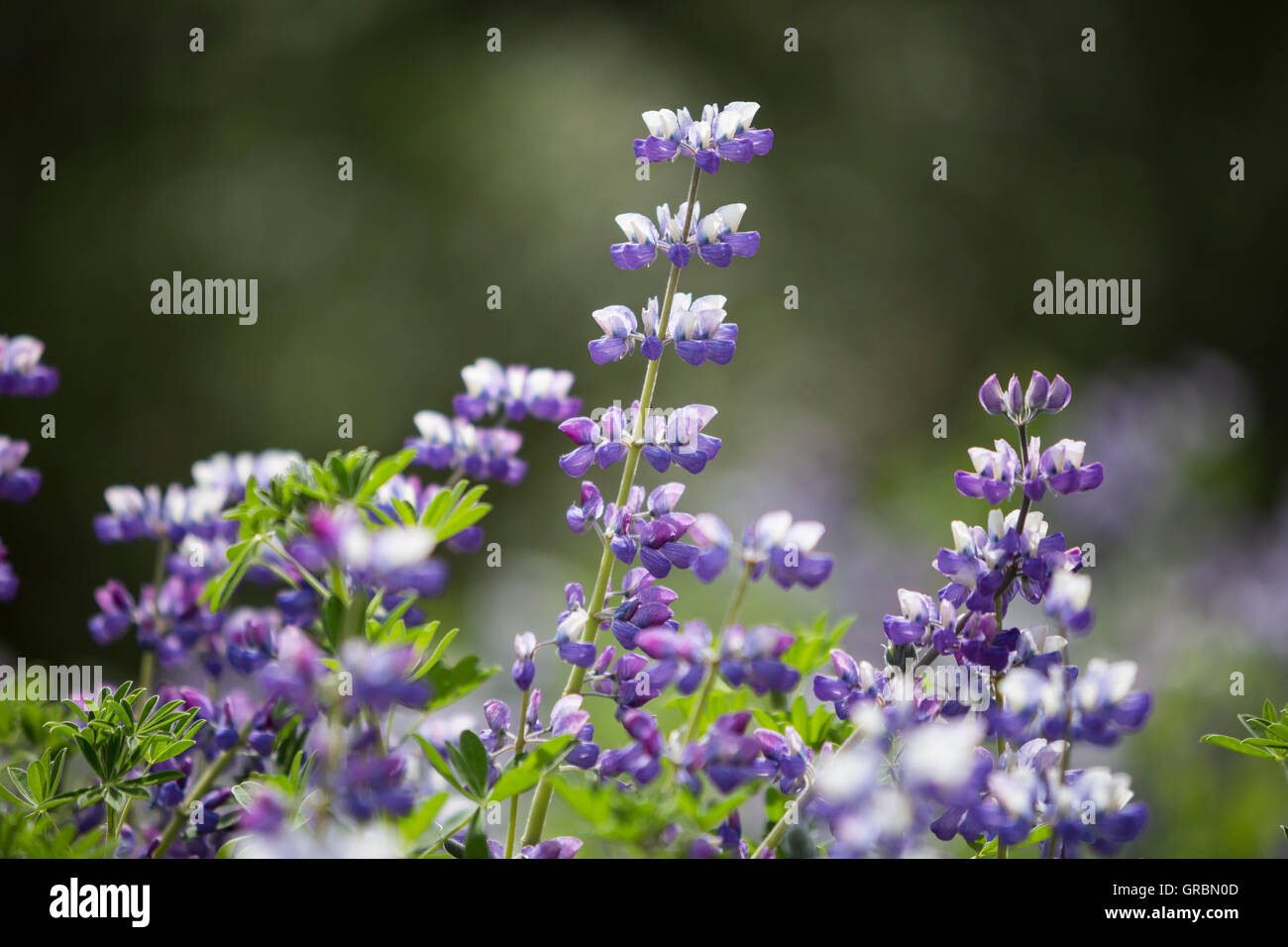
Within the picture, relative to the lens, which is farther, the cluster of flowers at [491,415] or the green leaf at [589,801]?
the cluster of flowers at [491,415]

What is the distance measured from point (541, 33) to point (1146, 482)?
10.8ft

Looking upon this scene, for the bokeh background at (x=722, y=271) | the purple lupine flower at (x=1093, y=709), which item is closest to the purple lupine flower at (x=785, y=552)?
the purple lupine flower at (x=1093, y=709)

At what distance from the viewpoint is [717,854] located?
1.63ft

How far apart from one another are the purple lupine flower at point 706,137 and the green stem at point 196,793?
44cm

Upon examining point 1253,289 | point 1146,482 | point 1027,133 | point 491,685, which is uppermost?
point 1027,133

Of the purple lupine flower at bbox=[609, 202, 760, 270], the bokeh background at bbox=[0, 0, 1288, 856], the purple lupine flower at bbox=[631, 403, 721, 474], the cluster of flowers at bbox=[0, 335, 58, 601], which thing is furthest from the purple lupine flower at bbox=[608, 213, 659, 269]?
the bokeh background at bbox=[0, 0, 1288, 856]

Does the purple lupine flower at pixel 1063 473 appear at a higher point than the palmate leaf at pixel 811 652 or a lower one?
higher

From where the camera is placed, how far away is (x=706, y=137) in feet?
2.16

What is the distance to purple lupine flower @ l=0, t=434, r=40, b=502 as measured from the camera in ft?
2.58

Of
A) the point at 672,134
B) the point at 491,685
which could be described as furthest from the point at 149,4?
the point at 672,134

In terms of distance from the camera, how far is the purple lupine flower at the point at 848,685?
1.89ft

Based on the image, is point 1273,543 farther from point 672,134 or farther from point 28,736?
point 28,736

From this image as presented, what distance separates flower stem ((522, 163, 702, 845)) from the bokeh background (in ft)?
4.54

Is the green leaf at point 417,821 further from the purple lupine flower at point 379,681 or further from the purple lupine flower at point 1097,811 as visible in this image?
the purple lupine flower at point 1097,811
